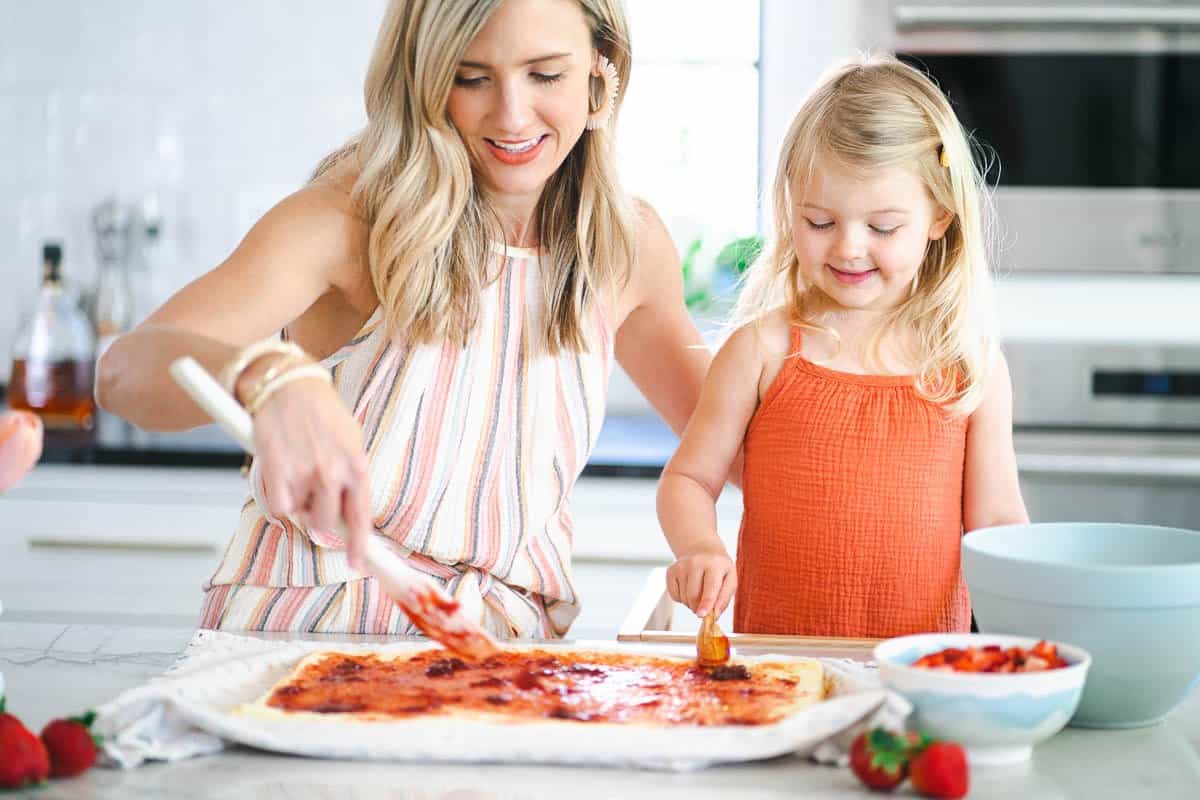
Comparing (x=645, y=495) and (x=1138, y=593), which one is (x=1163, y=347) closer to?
(x=645, y=495)

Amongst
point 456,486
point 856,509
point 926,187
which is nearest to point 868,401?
point 856,509

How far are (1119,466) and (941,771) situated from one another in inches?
62.9

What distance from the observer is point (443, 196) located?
1365 millimetres

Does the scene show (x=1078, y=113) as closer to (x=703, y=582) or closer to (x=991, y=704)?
(x=703, y=582)

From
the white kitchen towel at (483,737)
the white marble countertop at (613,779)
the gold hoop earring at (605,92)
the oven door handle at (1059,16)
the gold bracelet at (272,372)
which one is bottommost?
the white marble countertop at (613,779)

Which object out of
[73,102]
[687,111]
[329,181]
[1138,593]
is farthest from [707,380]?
[73,102]

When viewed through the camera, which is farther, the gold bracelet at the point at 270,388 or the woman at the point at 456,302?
the woman at the point at 456,302

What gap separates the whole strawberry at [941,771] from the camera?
86cm

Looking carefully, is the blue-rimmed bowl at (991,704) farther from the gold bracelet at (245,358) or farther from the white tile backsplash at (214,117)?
the white tile backsplash at (214,117)

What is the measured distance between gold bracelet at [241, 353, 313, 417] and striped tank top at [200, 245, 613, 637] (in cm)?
43

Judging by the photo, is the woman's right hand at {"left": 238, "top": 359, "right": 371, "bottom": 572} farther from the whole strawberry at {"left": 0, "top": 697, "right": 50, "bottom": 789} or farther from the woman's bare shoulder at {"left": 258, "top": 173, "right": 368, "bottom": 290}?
the woman's bare shoulder at {"left": 258, "top": 173, "right": 368, "bottom": 290}

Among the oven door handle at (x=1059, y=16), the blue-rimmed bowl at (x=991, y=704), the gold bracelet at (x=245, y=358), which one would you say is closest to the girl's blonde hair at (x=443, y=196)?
the gold bracelet at (x=245, y=358)

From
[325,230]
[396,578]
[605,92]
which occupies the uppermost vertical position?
[605,92]

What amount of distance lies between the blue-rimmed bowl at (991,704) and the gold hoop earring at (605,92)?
723 mm
